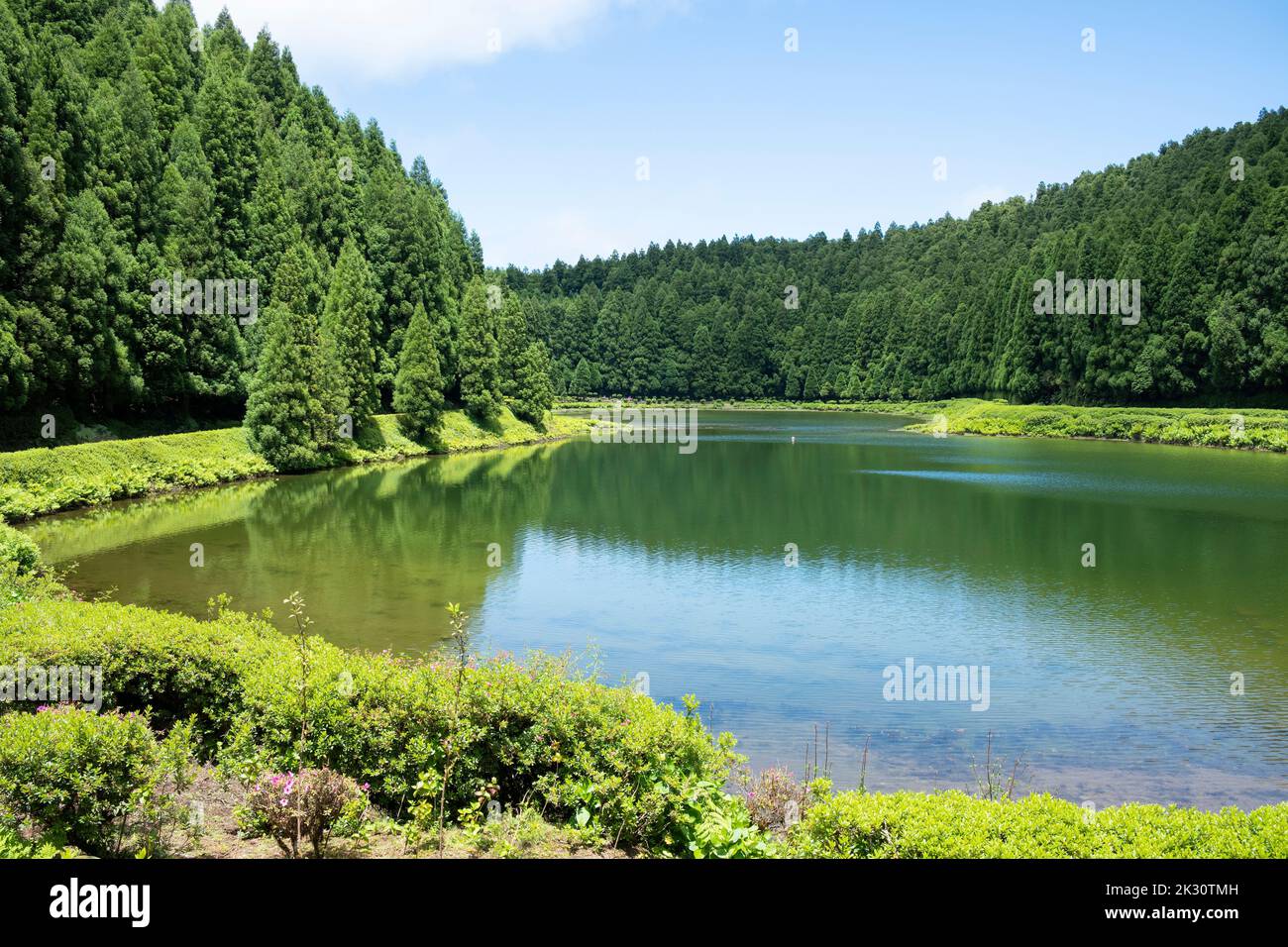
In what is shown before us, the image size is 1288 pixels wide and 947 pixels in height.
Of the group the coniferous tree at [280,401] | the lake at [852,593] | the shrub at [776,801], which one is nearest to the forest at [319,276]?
the coniferous tree at [280,401]

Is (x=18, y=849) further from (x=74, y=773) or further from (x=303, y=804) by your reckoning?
(x=303, y=804)

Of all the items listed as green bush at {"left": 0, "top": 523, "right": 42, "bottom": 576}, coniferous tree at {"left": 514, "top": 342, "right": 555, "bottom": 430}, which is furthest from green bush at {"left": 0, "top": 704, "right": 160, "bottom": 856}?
coniferous tree at {"left": 514, "top": 342, "right": 555, "bottom": 430}

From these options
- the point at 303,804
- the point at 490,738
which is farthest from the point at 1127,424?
the point at 303,804

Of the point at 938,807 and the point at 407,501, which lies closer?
the point at 938,807

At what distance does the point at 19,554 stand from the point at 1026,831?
17.5 m

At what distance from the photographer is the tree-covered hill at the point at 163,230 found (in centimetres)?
3162

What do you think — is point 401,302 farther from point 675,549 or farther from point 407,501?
point 675,549

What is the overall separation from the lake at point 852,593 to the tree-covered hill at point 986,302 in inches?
1303

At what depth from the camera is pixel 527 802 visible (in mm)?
7676

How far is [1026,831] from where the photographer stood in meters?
6.15

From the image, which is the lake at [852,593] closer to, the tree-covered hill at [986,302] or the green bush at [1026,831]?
the green bush at [1026,831]

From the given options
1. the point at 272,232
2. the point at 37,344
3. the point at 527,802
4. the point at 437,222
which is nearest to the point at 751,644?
the point at 527,802

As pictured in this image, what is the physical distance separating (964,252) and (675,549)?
407 feet

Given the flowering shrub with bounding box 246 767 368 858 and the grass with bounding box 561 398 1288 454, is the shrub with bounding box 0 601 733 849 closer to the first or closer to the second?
the flowering shrub with bounding box 246 767 368 858
